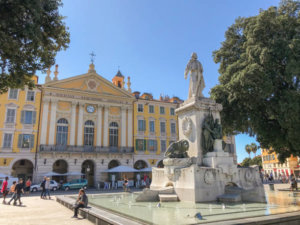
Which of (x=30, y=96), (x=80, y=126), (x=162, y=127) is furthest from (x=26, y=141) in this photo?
(x=162, y=127)

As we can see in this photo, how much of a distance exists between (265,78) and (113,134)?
77.8ft

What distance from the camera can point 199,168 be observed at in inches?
321

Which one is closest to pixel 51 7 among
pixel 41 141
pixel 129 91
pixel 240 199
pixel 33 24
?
pixel 33 24

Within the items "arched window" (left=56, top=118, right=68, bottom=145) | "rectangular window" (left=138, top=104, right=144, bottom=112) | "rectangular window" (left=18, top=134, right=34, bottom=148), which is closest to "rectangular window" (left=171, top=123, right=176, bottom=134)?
"rectangular window" (left=138, top=104, right=144, bottom=112)

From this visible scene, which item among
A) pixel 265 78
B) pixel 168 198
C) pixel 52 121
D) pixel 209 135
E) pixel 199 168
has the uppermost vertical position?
pixel 52 121

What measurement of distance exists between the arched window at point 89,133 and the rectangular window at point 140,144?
Result: 6381mm

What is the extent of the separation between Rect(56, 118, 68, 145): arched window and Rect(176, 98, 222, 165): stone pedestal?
2382 centimetres

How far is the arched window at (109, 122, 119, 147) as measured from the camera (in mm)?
33656

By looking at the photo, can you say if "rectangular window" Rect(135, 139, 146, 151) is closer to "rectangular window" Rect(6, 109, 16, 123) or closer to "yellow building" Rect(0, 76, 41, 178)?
"yellow building" Rect(0, 76, 41, 178)

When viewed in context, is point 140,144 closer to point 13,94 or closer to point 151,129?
point 151,129

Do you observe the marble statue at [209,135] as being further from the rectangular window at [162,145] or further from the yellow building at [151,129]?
the rectangular window at [162,145]

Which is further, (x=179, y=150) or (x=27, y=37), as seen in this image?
(x=179, y=150)

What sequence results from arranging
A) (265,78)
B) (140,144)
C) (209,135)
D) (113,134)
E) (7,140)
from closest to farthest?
1. (209,135)
2. (265,78)
3. (7,140)
4. (113,134)
5. (140,144)

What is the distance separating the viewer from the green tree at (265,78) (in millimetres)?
13430
